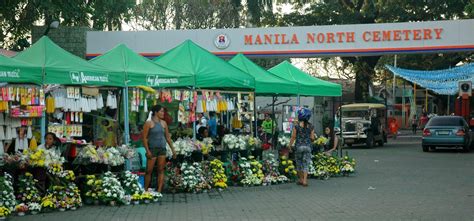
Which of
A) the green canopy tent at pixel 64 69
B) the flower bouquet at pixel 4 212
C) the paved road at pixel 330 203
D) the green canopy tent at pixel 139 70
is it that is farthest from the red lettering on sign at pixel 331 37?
the flower bouquet at pixel 4 212

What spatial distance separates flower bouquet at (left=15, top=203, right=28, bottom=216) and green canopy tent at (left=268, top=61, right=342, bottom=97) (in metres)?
9.45

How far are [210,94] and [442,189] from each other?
5.68 metres

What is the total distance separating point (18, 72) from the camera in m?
11.7

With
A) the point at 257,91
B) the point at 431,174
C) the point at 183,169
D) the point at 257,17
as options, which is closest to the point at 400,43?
the point at 257,17

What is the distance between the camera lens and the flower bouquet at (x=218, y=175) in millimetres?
14938

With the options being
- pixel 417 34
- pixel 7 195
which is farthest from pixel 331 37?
pixel 7 195

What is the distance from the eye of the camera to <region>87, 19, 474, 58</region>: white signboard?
99.4 feet

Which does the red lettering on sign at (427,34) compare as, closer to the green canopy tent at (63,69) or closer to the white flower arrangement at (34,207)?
the green canopy tent at (63,69)

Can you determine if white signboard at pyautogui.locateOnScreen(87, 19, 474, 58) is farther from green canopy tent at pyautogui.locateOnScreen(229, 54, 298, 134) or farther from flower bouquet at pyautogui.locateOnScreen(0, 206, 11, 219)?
flower bouquet at pyautogui.locateOnScreen(0, 206, 11, 219)

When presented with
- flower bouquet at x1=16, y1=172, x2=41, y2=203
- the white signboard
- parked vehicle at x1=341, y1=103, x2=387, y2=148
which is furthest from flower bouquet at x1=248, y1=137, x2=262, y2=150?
parked vehicle at x1=341, y1=103, x2=387, y2=148

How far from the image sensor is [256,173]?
1600cm

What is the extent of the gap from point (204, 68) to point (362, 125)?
1825cm

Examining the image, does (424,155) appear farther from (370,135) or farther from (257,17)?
(257,17)

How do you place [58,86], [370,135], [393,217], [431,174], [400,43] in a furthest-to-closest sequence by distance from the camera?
[370,135] → [400,43] → [431,174] → [58,86] → [393,217]
